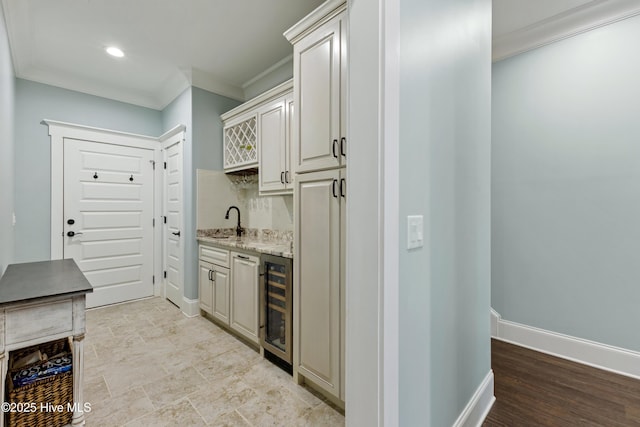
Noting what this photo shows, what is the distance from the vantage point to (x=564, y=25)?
230cm

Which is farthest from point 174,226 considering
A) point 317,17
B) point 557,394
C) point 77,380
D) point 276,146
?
point 557,394

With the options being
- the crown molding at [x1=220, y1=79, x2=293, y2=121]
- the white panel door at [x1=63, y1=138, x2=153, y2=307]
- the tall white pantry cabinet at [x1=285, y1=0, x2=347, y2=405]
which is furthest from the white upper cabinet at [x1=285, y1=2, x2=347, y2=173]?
the white panel door at [x1=63, y1=138, x2=153, y2=307]

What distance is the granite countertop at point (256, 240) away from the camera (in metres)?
2.31

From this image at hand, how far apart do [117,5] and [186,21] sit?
51 cm

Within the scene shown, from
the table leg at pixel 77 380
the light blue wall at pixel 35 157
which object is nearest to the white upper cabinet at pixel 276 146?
the table leg at pixel 77 380

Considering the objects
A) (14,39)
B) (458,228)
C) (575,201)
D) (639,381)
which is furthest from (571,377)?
(14,39)

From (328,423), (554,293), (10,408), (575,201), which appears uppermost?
(575,201)

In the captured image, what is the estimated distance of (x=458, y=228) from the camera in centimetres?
144

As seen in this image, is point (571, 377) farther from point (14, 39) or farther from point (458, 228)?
point (14, 39)

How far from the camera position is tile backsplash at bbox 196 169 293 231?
3.18 m

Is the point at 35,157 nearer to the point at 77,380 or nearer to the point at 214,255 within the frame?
the point at 214,255

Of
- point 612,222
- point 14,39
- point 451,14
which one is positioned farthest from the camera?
point 14,39

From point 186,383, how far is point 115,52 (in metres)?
3.29

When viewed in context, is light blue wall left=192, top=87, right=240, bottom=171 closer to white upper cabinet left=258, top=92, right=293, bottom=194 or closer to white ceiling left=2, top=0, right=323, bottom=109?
white ceiling left=2, top=0, right=323, bottom=109
